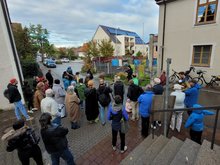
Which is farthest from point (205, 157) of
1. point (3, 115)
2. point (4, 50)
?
point (4, 50)

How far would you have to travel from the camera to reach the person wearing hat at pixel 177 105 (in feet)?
13.2

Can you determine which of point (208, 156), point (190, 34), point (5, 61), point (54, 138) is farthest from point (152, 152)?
point (190, 34)

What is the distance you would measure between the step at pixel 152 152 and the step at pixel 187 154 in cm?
45

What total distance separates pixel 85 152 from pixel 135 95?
2.57m

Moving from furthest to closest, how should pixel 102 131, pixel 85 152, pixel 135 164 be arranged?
pixel 102 131 < pixel 85 152 < pixel 135 164

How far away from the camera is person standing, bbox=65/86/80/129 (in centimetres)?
463

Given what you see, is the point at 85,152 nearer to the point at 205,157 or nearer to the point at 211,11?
the point at 205,157

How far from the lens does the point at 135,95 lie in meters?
5.02

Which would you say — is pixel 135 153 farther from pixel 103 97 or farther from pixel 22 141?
pixel 22 141

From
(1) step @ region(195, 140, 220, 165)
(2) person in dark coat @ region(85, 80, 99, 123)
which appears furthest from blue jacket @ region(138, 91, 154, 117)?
(2) person in dark coat @ region(85, 80, 99, 123)

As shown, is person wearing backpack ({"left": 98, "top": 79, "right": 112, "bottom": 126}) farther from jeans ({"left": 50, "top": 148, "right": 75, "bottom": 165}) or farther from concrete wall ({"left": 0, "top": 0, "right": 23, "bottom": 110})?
concrete wall ({"left": 0, "top": 0, "right": 23, "bottom": 110})

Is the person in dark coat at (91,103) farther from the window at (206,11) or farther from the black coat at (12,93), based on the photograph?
the window at (206,11)

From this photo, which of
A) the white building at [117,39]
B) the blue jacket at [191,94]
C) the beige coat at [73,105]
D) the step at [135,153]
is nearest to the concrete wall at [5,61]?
the beige coat at [73,105]

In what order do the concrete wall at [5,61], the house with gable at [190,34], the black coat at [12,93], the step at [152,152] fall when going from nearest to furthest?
the step at [152,152]
the black coat at [12,93]
the concrete wall at [5,61]
the house with gable at [190,34]
